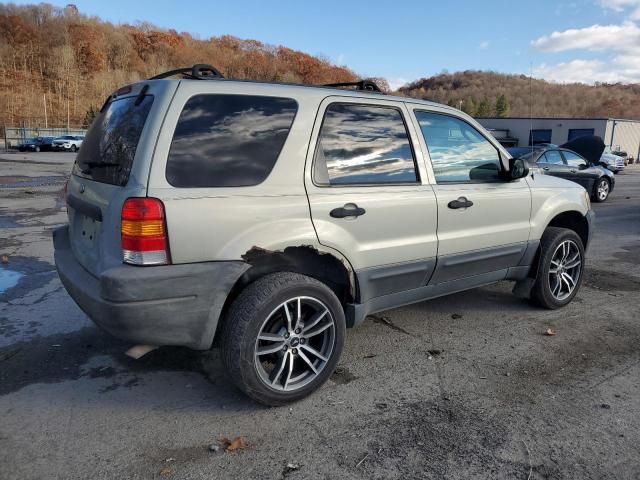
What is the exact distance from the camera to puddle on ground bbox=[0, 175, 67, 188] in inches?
612

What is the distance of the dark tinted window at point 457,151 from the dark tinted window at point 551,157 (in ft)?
33.1

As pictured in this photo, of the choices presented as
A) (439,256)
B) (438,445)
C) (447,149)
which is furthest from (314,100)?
(438,445)

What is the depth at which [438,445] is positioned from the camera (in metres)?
2.66

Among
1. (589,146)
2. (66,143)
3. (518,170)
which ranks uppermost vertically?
(589,146)

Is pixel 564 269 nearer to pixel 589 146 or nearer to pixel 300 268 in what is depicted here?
pixel 300 268

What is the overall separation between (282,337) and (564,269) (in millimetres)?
3128

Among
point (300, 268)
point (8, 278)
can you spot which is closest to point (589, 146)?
point (300, 268)

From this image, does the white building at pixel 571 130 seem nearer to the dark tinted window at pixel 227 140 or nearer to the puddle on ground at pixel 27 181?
the puddle on ground at pixel 27 181

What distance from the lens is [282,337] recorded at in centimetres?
304

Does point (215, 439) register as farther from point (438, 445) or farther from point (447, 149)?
point (447, 149)

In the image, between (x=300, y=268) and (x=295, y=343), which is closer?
(x=295, y=343)

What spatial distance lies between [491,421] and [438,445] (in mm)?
434

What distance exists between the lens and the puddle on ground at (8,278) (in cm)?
518

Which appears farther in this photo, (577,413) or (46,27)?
(46,27)
